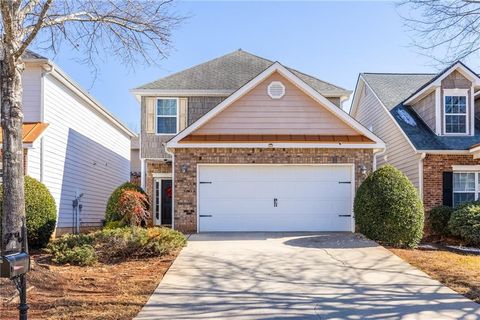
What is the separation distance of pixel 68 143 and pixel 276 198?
7.41 metres

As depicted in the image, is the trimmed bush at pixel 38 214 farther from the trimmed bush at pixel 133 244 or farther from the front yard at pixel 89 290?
the trimmed bush at pixel 133 244

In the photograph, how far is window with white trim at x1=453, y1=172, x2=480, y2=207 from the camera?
15.9m

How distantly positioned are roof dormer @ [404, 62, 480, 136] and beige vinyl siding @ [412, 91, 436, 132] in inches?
1.4

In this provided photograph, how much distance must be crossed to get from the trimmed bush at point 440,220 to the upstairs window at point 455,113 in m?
3.21

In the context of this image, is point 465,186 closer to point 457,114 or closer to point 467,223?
point 457,114

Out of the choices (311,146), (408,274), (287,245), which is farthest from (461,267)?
(311,146)

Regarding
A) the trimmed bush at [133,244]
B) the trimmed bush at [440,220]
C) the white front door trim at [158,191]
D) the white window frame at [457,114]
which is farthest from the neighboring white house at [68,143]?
the white window frame at [457,114]

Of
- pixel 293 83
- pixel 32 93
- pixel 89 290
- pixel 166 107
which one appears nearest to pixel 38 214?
pixel 32 93

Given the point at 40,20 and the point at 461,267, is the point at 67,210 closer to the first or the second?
the point at 40,20

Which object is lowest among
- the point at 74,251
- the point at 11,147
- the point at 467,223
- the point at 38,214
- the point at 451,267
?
the point at 451,267

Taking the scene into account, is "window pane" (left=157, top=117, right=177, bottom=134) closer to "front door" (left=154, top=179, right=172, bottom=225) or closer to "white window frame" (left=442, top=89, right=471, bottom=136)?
"front door" (left=154, top=179, right=172, bottom=225)

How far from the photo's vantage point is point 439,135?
16.8 m

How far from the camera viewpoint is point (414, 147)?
16.0 meters

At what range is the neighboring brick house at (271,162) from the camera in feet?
47.1
